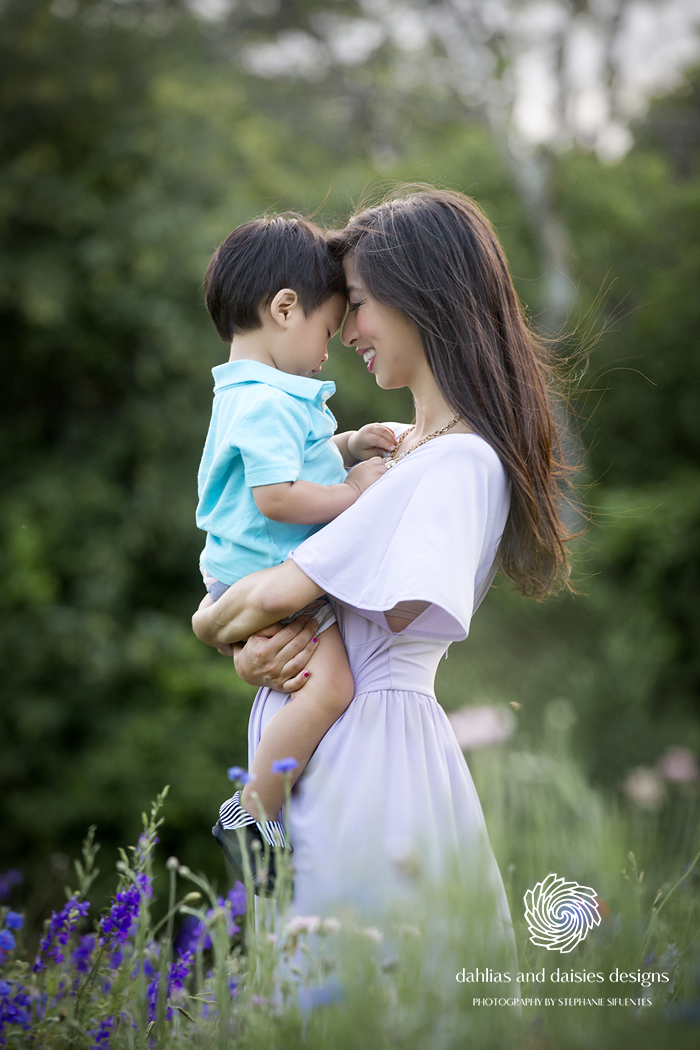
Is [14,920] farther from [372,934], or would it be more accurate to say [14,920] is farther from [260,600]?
[372,934]

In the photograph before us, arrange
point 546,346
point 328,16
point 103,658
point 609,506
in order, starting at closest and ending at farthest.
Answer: point 546,346 < point 103,658 < point 609,506 < point 328,16

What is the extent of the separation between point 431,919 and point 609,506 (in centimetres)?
574

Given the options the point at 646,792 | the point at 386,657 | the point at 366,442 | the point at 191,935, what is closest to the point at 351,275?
the point at 366,442

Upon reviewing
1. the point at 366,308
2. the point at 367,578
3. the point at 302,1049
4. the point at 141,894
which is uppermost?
the point at 366,308

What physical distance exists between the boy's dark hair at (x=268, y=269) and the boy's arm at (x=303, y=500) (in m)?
0.39

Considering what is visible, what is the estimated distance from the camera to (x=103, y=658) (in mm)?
6160

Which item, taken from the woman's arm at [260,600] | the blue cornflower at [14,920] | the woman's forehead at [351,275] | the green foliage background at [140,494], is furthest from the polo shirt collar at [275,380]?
the green foliage background at [140,494]

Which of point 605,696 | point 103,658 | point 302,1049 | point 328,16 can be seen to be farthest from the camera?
point 328,16

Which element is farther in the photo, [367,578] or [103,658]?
[103,658]

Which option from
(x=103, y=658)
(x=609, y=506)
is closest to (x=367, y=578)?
(x=103, y=658)

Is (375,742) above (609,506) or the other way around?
the other way around

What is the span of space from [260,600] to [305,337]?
576 mm

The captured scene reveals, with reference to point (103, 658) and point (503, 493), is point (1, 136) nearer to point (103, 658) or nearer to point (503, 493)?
point (103, 658)

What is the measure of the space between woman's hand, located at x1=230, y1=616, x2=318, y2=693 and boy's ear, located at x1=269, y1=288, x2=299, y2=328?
2.06ft
